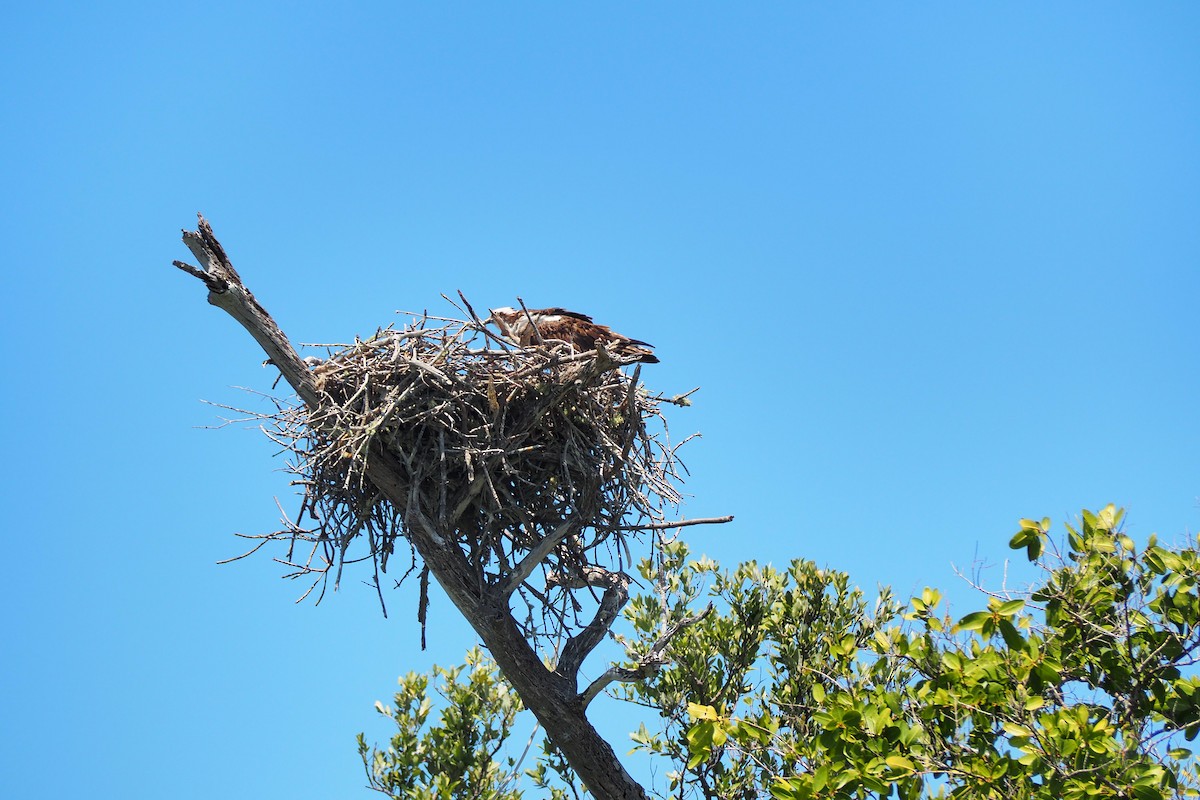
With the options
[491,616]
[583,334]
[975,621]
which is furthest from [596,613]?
[975,621]

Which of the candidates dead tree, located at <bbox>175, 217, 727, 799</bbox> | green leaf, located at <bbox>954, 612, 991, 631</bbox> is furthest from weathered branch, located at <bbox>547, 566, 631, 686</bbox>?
green leaf, located at <bbox>954, 612, 991, 631</bbox>

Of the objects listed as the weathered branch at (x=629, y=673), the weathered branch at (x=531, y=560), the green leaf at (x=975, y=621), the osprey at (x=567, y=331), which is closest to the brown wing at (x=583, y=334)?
the osprey at (x=567, y=331)

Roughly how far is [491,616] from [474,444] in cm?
99

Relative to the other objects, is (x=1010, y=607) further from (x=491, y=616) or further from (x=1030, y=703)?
(x=491, y=616)

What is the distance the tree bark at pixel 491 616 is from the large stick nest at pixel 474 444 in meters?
0.11

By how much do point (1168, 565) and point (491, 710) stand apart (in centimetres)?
565

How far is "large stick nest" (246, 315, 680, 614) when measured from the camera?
5.97m

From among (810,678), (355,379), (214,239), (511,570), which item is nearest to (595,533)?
(511,570)

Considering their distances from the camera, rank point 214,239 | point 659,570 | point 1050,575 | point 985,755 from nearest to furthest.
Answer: point 985,755 → point 1050,575 → point 214,239 → point 659,570

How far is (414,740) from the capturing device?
8.80 metres

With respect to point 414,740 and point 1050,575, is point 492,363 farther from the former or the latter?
point 414,740

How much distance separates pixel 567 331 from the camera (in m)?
6.80

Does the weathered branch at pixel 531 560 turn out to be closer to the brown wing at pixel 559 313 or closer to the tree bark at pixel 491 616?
the tree bark at pixel 491 616

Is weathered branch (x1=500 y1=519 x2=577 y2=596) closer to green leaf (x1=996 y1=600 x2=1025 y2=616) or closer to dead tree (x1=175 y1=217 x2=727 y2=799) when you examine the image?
dead tree (x1=175 y1=217 x2=727 y2=799)
